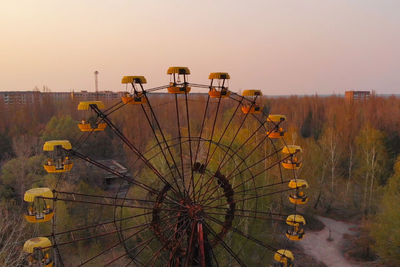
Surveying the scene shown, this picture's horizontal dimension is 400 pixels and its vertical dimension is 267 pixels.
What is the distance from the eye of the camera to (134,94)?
10398 millimetres

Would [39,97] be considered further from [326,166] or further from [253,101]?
[253,101]

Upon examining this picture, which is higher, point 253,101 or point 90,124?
point 253,101

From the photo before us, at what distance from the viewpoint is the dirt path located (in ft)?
69.7

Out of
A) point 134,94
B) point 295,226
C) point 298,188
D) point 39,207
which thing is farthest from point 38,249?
point 298,188

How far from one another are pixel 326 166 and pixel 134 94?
960 inches

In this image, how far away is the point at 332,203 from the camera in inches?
1220

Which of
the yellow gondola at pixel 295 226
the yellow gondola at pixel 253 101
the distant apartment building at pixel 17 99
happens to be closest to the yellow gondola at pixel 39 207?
the yellow gondola at pixel 253 101

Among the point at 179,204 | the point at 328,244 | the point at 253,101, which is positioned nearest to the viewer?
the point at 179,204

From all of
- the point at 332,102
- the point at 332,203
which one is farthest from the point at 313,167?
the point at 332,102

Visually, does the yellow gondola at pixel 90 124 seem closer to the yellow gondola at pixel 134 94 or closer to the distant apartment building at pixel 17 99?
the yellow gondola at pixel 134 94

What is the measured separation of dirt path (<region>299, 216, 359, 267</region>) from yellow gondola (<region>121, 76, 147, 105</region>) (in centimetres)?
1771

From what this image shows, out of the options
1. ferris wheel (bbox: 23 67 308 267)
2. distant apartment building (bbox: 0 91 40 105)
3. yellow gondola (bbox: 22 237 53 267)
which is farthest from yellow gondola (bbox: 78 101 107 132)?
distant apartment building (bbox: 0 91 40 105)

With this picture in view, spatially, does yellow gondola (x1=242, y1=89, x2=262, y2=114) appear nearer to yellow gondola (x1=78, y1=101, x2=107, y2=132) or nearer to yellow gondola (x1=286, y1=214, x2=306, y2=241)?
yellow gondola (x1=286, y1=214, x2=306, y2=241)

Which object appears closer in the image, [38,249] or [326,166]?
[38,249]
